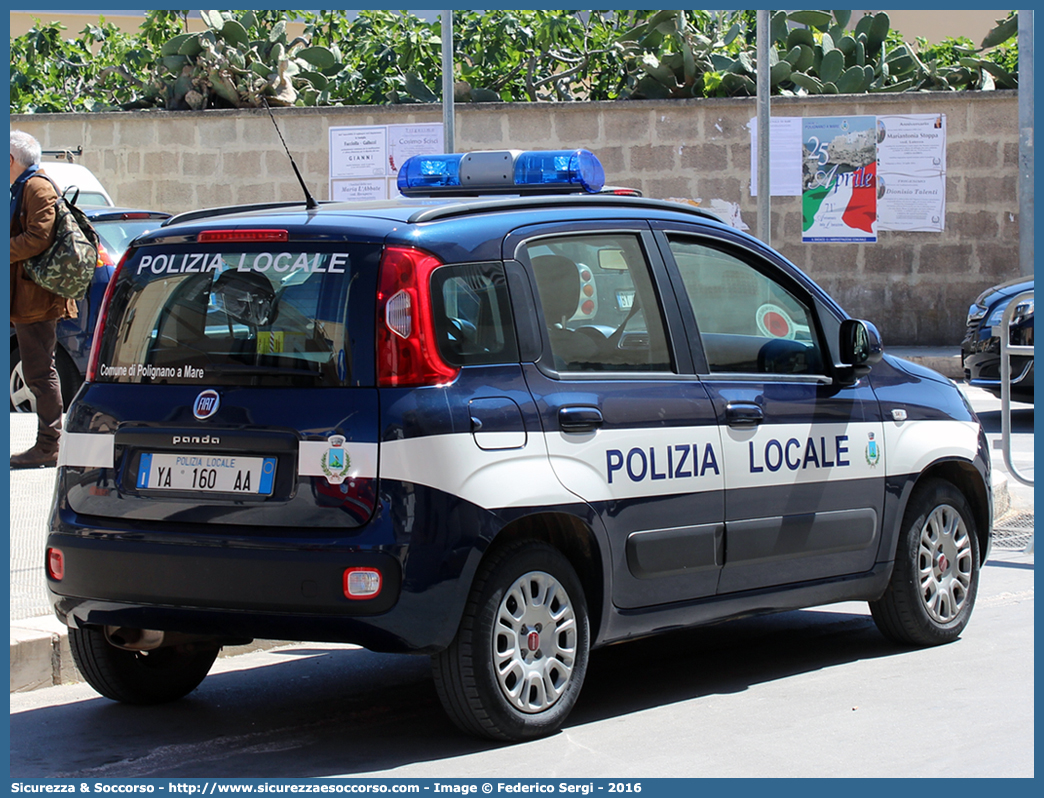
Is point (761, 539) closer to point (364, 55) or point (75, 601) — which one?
point (75, 601)

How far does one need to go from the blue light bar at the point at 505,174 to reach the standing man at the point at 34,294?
338 centimetres

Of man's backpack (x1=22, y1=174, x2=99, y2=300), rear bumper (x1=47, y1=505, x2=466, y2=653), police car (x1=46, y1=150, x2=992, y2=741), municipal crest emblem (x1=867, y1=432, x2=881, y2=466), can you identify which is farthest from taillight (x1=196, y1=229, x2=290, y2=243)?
man's backpack (x1=22, y1=174, x2=99, y2=300)

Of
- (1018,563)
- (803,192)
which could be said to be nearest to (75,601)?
(1018,563)

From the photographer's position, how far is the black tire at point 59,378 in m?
11.6

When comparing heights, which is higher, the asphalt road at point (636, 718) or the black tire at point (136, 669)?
the black tire at point (136, 669)

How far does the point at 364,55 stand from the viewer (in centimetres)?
2034

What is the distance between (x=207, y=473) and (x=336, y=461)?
1.49 feet

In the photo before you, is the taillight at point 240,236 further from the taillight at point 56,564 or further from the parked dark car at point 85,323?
the parked dark car at point 85,323

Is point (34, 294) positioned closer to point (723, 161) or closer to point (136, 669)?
point (136, 669)

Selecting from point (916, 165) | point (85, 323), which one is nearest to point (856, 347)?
point (85, 323)

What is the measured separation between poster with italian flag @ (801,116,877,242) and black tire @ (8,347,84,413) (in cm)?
946

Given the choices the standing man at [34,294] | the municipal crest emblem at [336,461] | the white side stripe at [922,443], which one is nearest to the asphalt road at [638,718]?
the white side stripe at [922,443]
